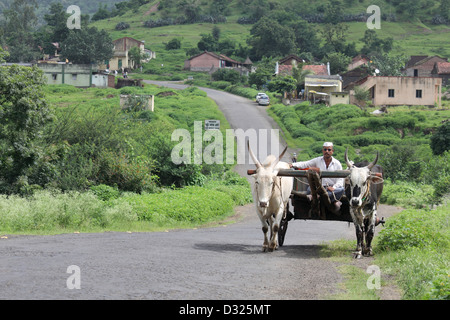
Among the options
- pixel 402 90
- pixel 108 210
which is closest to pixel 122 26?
pixel 402 90

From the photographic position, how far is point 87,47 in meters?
99.8

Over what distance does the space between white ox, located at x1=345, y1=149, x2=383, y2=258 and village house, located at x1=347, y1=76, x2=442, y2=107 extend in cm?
6253

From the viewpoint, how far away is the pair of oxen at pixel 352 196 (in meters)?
13.6

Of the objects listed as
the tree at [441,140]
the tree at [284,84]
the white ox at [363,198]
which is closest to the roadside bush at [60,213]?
the white ox at [363,198]

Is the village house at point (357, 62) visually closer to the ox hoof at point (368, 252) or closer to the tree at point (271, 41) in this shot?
the tree at point (271, 41)

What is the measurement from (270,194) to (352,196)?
1639 millimetres

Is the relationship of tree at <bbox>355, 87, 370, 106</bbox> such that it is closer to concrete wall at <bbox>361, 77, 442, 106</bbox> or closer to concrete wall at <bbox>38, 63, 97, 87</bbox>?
concrete wall at <bbox>361, 77, 442, 106</bbox>

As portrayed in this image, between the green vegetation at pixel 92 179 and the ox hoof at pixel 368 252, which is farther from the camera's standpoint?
the green vegetation at pixel 92 179

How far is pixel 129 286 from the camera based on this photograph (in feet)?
31.8

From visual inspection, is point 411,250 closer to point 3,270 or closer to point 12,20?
point 3,270

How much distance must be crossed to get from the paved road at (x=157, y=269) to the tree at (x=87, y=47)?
85.6 meters

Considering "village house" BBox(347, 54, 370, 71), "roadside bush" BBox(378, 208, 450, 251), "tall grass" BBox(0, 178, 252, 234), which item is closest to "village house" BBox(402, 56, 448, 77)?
"village house" BBox(347, 54, 370, 71)
